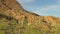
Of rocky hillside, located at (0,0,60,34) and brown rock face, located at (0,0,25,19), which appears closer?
rocky hillside, located at (0,0,60,34)

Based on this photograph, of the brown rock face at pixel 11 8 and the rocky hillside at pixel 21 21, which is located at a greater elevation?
the brown rock face at pixel 11 8

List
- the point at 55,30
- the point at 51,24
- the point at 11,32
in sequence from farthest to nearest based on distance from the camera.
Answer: the point at 51,24 → the point at 55,30 → the point at 11,32

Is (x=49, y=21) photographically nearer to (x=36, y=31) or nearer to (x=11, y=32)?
(x=36, y=31)

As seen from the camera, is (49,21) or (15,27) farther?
(49,21)

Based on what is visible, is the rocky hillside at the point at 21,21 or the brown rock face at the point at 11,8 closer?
the rocky hillside at the point at 21,21

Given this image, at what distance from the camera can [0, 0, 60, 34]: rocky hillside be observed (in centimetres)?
4409

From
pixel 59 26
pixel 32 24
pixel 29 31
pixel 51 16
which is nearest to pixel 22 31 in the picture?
pixel 29 31

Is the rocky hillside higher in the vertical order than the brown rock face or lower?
lower

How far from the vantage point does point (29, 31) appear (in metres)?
44.0

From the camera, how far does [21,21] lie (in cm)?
4756

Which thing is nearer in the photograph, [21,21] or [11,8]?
[21,21]

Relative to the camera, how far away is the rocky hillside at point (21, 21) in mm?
44094

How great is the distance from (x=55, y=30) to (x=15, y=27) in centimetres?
676

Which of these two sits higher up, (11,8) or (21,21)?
(11,8)
